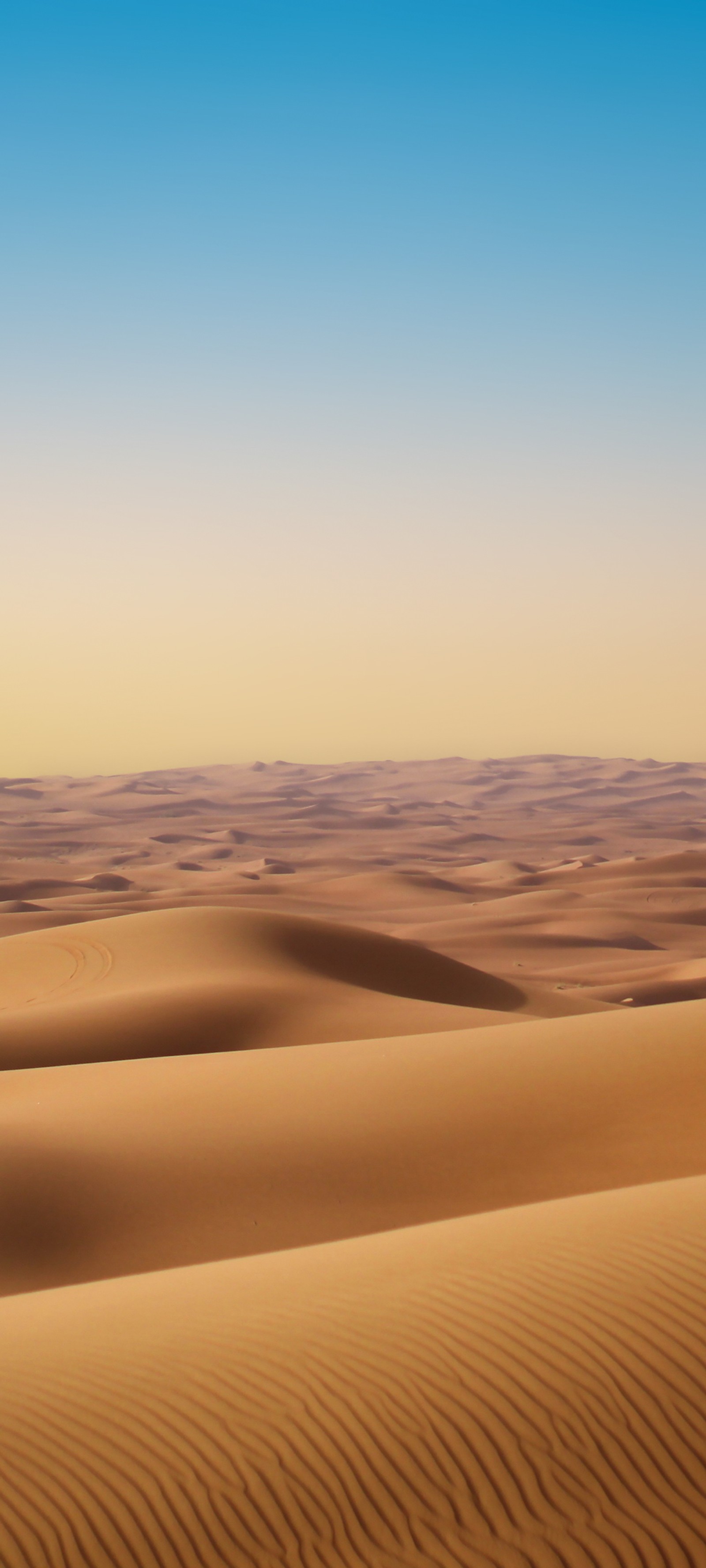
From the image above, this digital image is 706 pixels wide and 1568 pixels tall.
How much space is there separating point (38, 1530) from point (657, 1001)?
22901mm

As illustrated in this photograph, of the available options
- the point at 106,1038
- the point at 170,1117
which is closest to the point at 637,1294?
the point at 170,1117

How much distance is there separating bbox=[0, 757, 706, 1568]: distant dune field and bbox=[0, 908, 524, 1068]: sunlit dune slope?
0.07 meters

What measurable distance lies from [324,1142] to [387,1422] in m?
6.62

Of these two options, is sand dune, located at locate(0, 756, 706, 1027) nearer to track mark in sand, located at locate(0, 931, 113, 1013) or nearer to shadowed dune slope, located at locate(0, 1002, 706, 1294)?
track mark in sand, located at locate(0, 931, 113, 1013)

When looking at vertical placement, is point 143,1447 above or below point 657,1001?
above

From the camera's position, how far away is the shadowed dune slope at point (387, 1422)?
401cm

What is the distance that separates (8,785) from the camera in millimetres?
150625

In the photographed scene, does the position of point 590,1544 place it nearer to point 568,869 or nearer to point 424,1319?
point 424,1319

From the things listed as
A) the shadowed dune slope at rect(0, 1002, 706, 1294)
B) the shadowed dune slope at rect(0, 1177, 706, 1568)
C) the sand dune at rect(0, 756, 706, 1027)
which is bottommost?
the sand dune at rect(0, 756, 706, 1027)

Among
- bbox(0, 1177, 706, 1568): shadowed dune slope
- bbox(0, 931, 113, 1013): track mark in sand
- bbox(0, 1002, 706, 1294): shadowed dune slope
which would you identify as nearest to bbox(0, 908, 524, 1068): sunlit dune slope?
bbox(0, 931, 113, 1013): track mark in sand

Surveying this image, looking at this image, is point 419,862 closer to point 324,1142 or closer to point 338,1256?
point 324,1142

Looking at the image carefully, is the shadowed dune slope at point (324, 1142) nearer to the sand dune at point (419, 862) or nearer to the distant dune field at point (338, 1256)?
the distant dune field at point (338, 1256)

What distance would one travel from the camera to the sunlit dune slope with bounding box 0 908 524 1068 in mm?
17359

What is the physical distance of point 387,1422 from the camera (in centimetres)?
450
